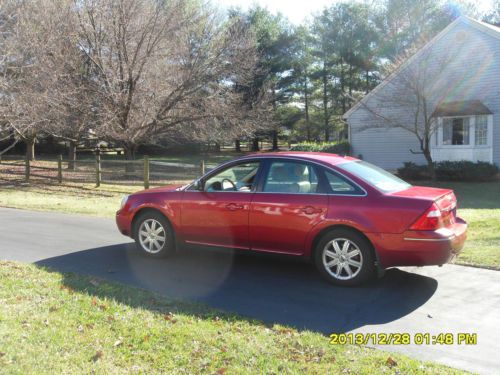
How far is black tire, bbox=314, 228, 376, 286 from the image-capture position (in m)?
5.43

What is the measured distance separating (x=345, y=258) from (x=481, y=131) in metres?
18.6

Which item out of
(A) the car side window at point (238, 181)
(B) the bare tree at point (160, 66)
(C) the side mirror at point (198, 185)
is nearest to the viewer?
(A) the car side window at point (238, 181)

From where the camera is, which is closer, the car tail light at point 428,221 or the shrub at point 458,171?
the car tail light at point 428,221

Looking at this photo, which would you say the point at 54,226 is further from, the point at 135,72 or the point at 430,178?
the point at 430,178

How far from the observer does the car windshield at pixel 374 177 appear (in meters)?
5.69

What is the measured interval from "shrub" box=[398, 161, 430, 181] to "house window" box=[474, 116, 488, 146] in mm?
2903

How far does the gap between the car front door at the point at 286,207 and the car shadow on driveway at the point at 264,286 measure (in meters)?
0.33

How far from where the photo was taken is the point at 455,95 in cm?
2158

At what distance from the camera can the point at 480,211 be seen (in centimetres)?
1228

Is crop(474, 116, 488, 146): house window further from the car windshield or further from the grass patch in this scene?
the car windshield

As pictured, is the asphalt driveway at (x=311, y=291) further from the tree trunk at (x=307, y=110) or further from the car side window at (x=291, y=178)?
the tree trunk at (x=307, y=110)

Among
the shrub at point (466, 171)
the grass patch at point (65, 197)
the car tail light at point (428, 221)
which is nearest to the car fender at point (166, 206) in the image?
the car tail light at point (428, 221)

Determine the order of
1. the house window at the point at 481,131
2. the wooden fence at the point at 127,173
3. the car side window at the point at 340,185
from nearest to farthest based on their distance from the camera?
the car side window at the point at 340,185, the wooden fence at the point at 127,173, the house window at the point at 481,131

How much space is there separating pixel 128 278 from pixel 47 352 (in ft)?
7.11
